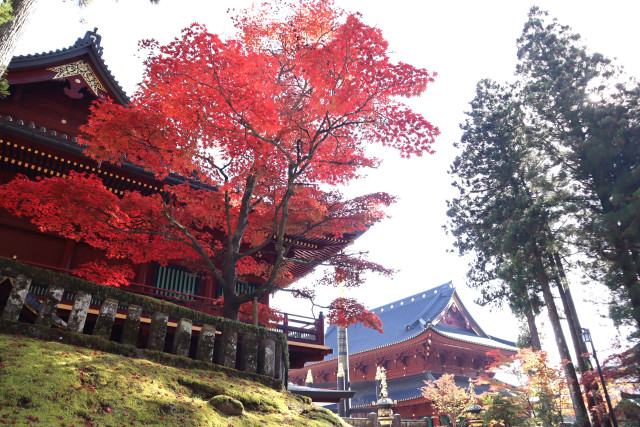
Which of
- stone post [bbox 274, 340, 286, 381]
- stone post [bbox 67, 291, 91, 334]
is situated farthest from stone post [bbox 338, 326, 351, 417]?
stone post [bbox 67, 291, 91, 334]

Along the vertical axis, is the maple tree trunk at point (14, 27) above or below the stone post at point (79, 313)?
above

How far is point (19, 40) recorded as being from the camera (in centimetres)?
632

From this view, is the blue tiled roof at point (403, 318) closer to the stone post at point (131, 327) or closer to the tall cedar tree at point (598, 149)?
the tall cedar tree at point (598, 149)

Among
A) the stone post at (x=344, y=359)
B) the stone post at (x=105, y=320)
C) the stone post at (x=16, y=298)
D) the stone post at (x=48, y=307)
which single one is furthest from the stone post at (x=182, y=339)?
the stone post at (x=344, y=359)

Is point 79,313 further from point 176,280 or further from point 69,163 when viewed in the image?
point 176,280

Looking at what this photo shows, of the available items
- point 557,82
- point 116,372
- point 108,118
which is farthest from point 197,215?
point 557,82

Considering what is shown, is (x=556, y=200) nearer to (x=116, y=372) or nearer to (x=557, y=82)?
(x=557, y=82)

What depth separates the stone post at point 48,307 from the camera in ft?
18.1

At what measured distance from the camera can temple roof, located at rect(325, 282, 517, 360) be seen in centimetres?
3053

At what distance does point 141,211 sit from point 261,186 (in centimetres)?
311

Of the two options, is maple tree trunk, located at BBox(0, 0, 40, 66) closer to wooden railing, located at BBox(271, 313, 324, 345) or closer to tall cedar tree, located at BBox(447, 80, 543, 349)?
wooden railing, located at BBox(271, 313, 324, 345)

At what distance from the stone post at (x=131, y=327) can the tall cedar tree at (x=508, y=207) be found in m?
15.2

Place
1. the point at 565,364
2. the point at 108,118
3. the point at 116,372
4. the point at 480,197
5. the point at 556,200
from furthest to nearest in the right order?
the point at 480,197 < the point at 556,200 < the point at 565,364 < the point at 108,118 < the point at 116,372

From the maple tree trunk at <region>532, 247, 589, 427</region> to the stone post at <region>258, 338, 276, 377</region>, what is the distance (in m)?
12.6
